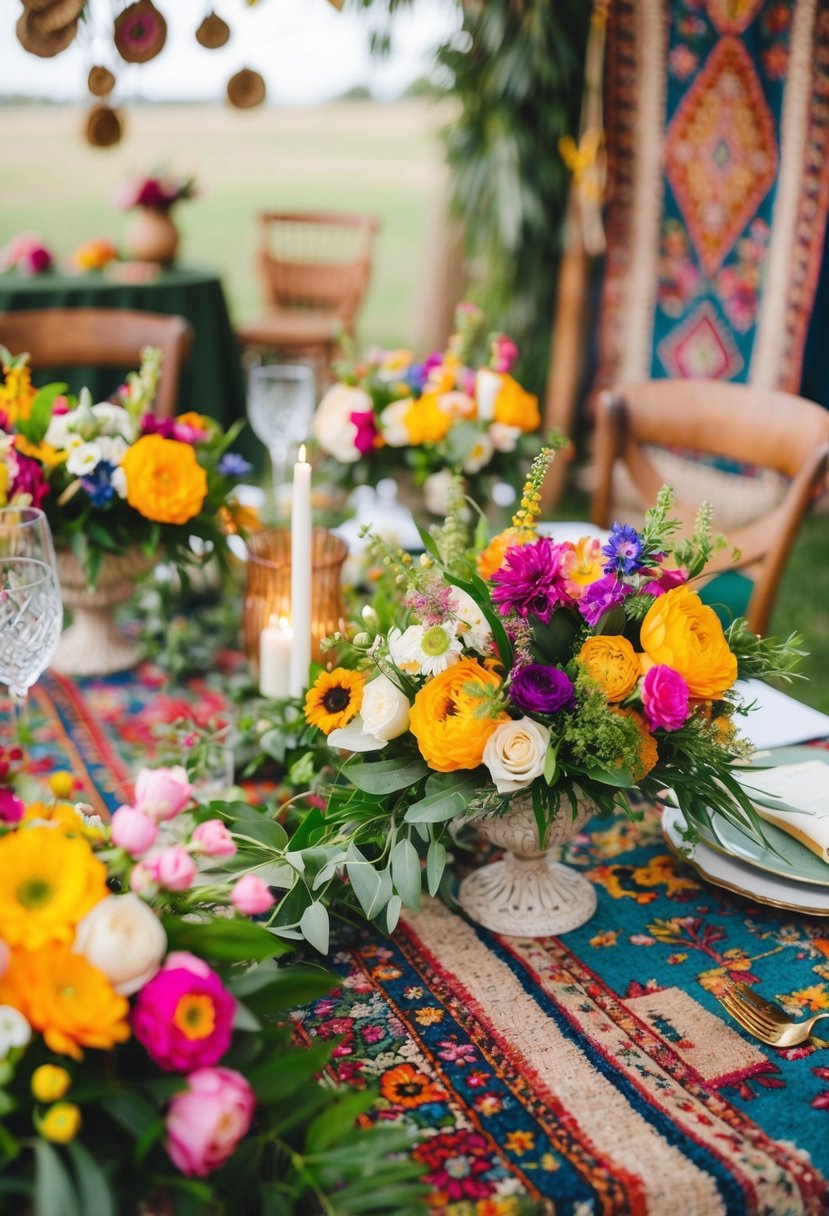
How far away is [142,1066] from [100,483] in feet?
2.64

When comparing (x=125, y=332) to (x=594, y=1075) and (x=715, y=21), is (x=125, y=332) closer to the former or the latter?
(x=594, y=1075)

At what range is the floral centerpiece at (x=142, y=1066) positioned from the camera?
1.88 ft

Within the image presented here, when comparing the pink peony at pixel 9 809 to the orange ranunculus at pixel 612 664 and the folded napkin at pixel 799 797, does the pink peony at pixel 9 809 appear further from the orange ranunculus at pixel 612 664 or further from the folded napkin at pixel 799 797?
the folded napkin at pixel 799 797

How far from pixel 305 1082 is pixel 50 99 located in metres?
7.99

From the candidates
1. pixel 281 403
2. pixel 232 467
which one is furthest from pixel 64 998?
pixel 281 403

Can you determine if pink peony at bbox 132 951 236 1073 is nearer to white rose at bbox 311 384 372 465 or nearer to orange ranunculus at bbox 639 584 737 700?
orange ranunculus at bbox 639 584 737 700

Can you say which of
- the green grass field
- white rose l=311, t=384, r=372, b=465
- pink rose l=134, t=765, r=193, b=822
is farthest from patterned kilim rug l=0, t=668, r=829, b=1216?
the green grass field

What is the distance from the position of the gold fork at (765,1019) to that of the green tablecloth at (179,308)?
3099 mm

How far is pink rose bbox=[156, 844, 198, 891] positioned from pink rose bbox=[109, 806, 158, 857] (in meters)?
0.01

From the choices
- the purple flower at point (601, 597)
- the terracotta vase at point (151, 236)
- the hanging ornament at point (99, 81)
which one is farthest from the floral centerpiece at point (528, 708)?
the terracotta vase at point (151, 236)

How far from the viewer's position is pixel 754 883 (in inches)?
37.5

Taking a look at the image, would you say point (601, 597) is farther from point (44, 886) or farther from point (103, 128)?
point (103, 128)

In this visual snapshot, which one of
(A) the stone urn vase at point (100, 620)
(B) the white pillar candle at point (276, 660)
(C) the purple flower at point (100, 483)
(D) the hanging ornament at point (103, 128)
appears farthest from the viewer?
(D) the hanging ornament at point (103, 128)

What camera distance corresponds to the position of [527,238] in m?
3.95
